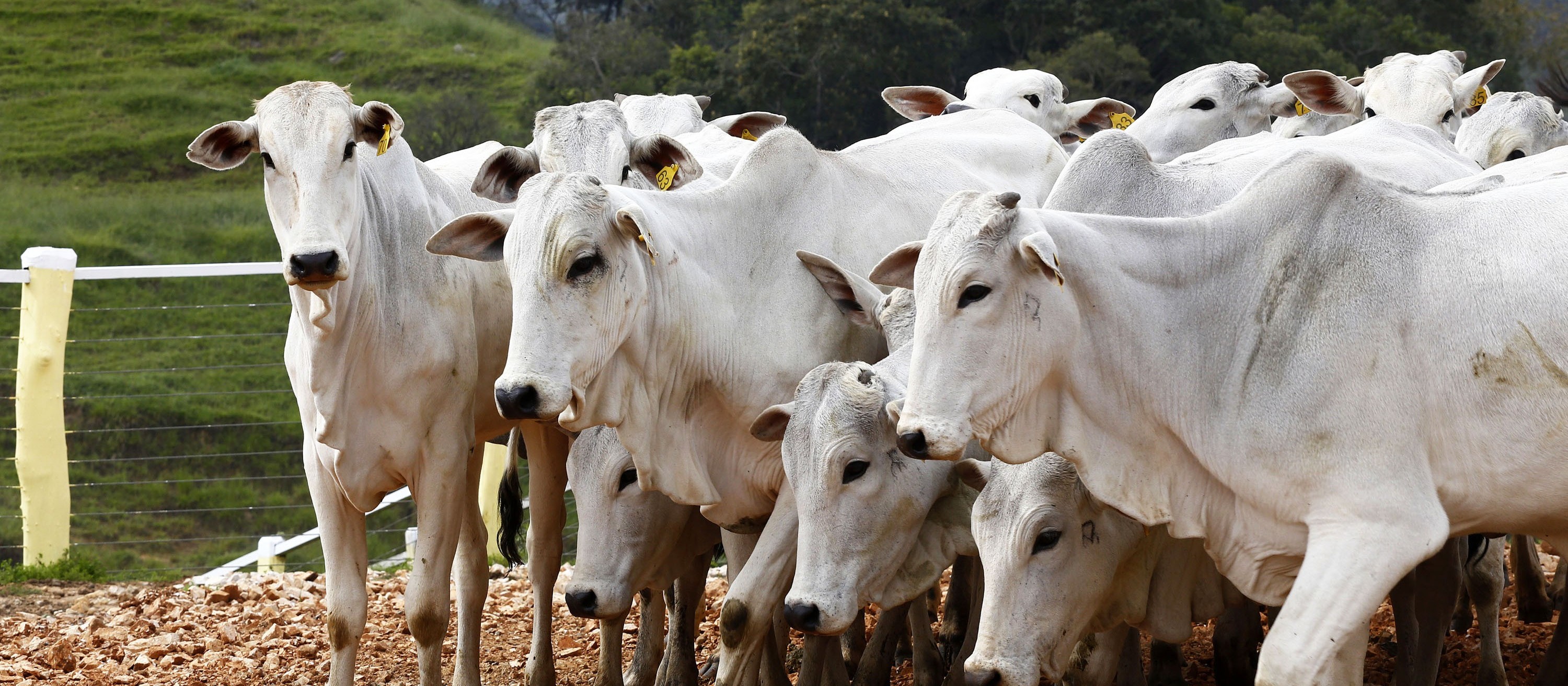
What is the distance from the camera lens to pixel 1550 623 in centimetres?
689

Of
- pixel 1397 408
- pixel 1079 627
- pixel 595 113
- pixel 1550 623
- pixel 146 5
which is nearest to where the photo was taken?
pixel 1397 408

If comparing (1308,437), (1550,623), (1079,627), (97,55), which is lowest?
(97,55)

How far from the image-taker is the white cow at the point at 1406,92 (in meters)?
6.87

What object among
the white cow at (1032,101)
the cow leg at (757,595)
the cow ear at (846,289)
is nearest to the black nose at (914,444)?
the cow leg at (757,595)

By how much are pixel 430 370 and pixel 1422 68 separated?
4485 millimetres

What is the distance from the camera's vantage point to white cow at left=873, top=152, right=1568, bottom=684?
344 cm

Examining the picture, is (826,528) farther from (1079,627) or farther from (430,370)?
(430,370)

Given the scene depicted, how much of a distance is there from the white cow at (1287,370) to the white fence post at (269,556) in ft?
21.0

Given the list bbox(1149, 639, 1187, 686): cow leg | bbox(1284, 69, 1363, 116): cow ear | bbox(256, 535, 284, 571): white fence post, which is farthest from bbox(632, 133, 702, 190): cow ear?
bbox(256, 535, 284, 571): white fence post

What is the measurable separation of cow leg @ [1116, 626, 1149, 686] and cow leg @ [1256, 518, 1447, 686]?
178 cm

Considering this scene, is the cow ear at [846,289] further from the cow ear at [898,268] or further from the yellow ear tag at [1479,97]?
the yellow ear tag at [1479,97]

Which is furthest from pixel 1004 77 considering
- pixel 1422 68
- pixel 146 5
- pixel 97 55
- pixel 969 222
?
pixel 146 5

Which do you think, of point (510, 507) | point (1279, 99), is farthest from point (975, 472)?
point (1279, 99)

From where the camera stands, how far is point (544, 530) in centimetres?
619
